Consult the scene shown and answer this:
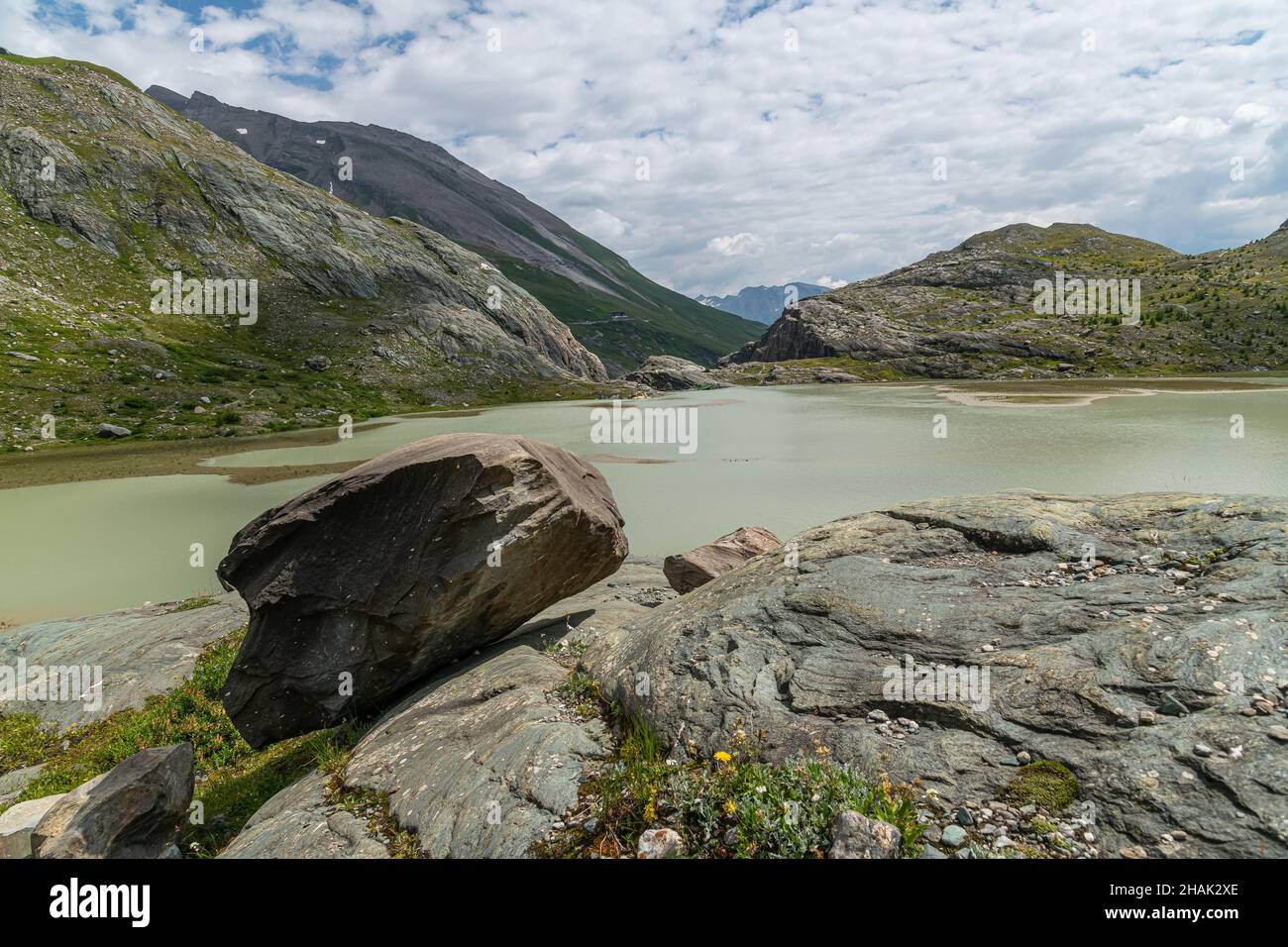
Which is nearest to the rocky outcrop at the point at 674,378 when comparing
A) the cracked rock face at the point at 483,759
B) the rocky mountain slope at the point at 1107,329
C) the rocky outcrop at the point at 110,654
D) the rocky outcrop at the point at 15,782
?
the rocky mountain slope at the point at 1107,329

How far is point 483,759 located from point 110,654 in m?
16.6

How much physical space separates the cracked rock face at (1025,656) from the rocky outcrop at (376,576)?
3380mm

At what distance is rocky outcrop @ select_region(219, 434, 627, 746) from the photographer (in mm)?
12789

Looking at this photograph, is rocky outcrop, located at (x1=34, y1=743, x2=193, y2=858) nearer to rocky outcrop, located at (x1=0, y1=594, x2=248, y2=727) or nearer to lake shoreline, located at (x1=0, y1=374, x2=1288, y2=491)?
rocky outcrop, located at (x1=0, y1=594, x2=248, y2=727)

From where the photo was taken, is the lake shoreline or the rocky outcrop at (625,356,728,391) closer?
the lake shoreline

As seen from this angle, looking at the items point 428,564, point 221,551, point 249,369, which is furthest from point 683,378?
point 428,564

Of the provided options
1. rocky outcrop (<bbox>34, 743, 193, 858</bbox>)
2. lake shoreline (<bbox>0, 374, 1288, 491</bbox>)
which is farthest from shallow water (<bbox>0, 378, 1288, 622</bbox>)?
rocky outcrop (<bbox>34, 743, 193, 858</bbox>)

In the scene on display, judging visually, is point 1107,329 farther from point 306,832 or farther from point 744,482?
point 306,832

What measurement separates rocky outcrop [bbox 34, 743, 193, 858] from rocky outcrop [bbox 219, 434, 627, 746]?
2469 millimetres

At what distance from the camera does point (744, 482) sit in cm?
3844

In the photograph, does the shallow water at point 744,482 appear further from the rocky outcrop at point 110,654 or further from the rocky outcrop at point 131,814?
the rocky outcrop at point 131,814

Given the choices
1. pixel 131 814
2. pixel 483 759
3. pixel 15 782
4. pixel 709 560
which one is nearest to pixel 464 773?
pixel 483 759
